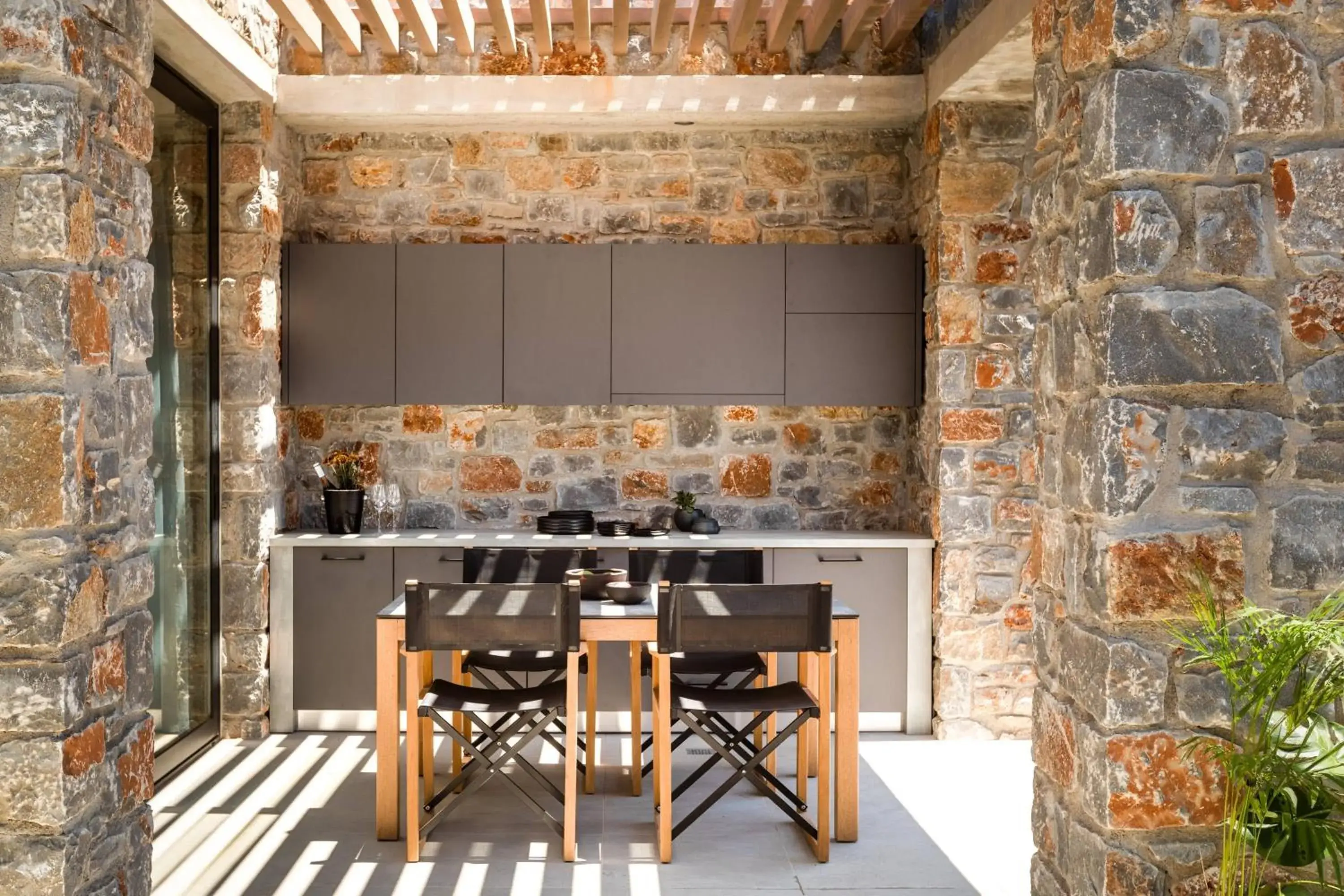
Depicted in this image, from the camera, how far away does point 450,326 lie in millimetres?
5641

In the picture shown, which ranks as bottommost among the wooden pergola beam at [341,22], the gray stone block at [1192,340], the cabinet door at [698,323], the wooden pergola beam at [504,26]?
the gray stone block at [1192,340]

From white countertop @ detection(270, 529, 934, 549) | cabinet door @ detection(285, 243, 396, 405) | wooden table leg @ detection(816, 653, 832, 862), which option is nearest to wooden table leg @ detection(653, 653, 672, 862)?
wooden table leg @ detection(816, 653, 832, 862)

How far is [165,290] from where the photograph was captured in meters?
4.72

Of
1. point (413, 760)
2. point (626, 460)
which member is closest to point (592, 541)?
Answer: point (626, 460)

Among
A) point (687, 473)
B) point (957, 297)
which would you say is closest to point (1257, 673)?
point (957, 297)

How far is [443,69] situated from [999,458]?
3335 mm

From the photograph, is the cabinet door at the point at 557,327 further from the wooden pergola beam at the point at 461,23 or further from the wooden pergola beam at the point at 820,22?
the wooden pergola beam at the point at 820,22

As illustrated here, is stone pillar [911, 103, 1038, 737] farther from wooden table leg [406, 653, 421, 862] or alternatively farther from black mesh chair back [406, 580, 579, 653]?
wooden table leg [406, 653, 421, 862]

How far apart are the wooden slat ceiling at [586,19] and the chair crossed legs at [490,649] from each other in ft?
8.45

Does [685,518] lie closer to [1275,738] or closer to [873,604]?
[873,604]

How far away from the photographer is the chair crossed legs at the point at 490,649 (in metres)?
3.71

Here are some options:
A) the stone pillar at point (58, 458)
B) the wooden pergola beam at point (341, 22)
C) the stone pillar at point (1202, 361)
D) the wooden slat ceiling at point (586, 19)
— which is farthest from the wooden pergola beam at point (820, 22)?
the stone pillar at point (58, 458)

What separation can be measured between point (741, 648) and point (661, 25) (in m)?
2.89

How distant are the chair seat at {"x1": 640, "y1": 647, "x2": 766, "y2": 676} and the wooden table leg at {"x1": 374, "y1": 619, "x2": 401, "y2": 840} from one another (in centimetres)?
107
